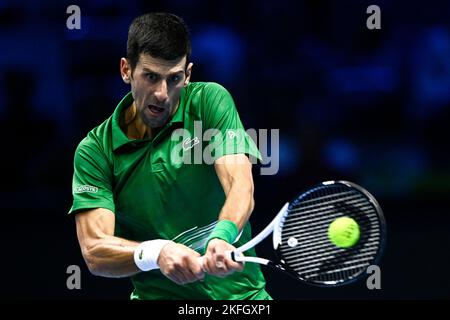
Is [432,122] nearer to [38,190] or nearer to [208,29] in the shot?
[208,29]

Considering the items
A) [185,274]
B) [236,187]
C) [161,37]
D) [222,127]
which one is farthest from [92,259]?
[161,37]

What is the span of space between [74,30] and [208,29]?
85 centimetres

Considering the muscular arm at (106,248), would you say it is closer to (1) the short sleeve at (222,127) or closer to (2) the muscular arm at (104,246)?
(2) the muscular arm at (104,246)

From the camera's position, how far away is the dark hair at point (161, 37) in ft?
15.6

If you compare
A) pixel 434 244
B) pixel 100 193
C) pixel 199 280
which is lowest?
pixel 434 244

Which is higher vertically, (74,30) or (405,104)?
(74,30)

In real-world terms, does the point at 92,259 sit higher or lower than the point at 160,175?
lower

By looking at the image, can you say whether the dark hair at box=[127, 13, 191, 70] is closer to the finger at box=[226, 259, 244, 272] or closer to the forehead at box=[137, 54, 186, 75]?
the forehead at box=[137, 54, 186, 75]

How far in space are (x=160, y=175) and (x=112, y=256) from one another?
0.40m

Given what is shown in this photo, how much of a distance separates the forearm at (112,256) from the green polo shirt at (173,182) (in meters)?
0.18

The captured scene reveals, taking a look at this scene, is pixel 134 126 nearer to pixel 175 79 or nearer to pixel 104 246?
pixel 175 79

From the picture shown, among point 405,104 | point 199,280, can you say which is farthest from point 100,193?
point 405,104

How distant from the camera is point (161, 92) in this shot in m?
4.80
